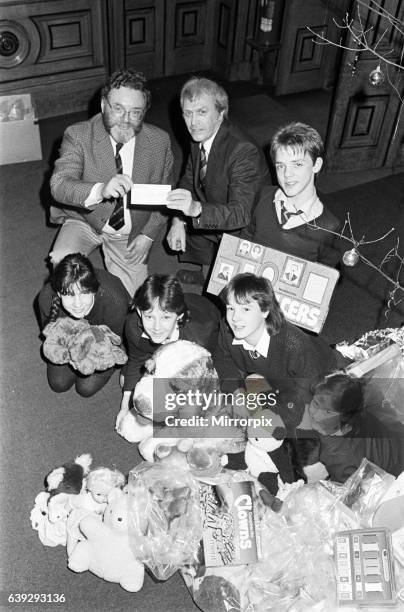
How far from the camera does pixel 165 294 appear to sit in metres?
2.18

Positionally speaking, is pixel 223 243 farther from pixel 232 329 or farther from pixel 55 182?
pixel 55 182

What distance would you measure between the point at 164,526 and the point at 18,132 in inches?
120

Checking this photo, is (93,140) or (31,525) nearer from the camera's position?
(31,525)

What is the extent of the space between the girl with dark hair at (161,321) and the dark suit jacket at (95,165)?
61 cm

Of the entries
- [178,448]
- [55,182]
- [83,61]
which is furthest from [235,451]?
[83,61]

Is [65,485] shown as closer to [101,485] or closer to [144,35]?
[101,485]

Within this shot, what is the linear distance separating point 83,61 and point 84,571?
3872 millimetres

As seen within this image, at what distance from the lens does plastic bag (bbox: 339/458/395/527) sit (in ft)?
6.65

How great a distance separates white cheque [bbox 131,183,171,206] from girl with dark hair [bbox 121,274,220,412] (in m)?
0.41

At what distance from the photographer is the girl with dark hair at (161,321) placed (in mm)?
2193

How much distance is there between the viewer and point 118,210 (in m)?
2.81

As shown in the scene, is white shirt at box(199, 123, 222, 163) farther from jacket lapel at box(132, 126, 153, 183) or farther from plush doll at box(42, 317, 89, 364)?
plush doll at box(42, 317, 89, 364)

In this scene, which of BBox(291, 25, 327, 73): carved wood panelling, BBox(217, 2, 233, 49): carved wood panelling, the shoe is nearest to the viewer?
the shoe

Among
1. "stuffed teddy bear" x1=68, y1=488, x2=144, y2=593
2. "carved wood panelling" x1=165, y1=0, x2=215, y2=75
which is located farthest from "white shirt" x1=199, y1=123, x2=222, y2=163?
"carved wood panelling" x1=165, y1=0, x2=215, y2=75
